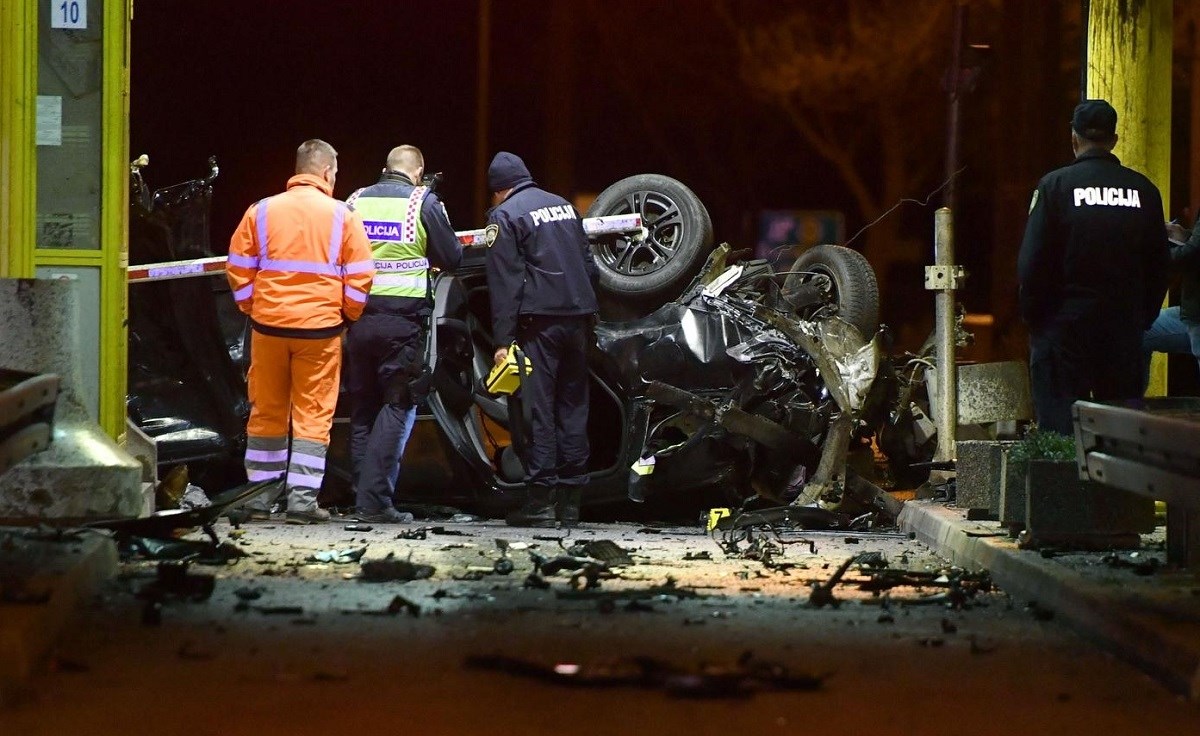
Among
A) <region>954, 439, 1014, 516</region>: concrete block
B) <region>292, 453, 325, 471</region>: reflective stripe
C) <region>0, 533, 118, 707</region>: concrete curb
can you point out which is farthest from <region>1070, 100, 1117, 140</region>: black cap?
<region>0, 533, 118, 707</region>: concrete curb

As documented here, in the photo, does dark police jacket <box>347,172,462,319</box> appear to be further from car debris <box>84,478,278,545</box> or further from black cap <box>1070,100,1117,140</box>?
black cap <box>1070,100,1117,140</box>

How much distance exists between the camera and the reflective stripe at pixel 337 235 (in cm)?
931

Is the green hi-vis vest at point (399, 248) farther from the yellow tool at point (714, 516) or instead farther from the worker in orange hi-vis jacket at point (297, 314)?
the yellow tool at point (714, 516)

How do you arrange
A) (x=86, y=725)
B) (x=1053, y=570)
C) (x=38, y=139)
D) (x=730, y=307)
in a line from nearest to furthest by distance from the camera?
1. (x=86, y=725)
2. (x=1053, y=570)
3. (x=38, y=139)
4. (x=730, y=307)

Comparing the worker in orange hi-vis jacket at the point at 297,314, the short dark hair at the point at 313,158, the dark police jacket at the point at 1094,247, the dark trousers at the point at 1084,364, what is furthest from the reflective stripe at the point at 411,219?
the dark trousers at the point at 1084,364

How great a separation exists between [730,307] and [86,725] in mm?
6232

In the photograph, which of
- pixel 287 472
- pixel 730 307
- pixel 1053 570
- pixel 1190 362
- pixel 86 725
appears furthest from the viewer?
pixel 1190 362

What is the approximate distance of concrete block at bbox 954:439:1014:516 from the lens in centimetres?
859

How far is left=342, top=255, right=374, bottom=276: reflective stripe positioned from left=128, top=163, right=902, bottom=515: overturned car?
0.61 meters

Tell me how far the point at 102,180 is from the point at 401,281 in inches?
70.8

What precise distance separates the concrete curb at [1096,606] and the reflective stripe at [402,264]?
3.16 m

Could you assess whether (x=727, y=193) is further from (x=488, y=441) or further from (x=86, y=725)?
(x=86, y=725)

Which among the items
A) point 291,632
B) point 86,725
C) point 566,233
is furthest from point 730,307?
point 86,725

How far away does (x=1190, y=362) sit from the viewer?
16.2 metres
